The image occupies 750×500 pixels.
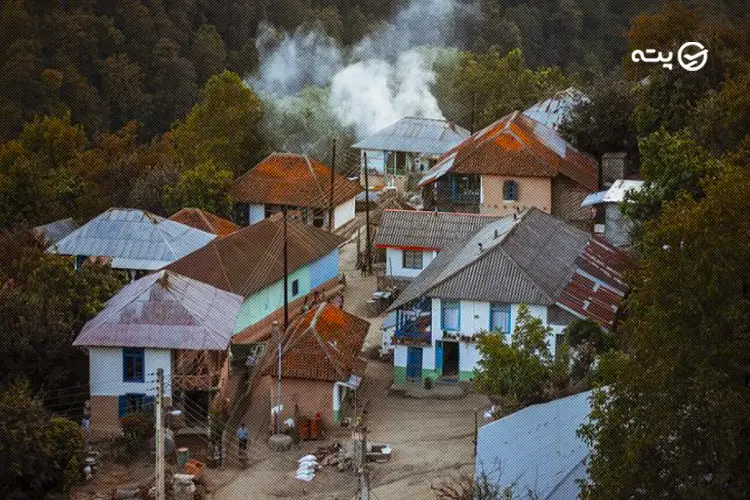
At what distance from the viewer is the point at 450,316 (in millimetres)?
31969

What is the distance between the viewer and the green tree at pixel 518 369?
25797mm

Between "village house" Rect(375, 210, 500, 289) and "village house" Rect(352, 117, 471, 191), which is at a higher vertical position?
"village house" Rect(352, 117, 471, 191)

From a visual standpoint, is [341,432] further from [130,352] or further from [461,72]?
[461,72]

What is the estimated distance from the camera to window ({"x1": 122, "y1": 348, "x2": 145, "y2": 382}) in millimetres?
29297

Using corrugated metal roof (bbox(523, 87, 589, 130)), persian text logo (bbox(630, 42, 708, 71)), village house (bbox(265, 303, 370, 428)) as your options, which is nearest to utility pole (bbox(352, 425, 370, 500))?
village house (bbox(265, 303, 370, 428))

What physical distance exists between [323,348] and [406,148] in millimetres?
22007

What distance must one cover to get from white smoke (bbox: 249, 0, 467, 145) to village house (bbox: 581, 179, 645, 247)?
19594 millimetres

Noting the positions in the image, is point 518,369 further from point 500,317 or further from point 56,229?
point 56,229

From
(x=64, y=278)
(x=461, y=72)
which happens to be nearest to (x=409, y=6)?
(x=461, y=72)

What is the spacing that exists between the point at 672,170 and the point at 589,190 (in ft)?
33.4

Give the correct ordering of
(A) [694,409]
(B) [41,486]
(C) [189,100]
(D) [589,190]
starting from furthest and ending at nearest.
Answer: (C) [189,100]
(D) [589,190]
(B) [41,486]
(A) [694,409]

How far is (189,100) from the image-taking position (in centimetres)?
7119

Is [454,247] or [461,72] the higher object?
[461,72]

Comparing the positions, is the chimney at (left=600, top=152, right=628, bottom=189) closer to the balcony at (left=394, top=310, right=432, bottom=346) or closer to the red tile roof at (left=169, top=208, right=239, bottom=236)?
the red tile roof at (left=169, top=208, right=239, bottom=236)
